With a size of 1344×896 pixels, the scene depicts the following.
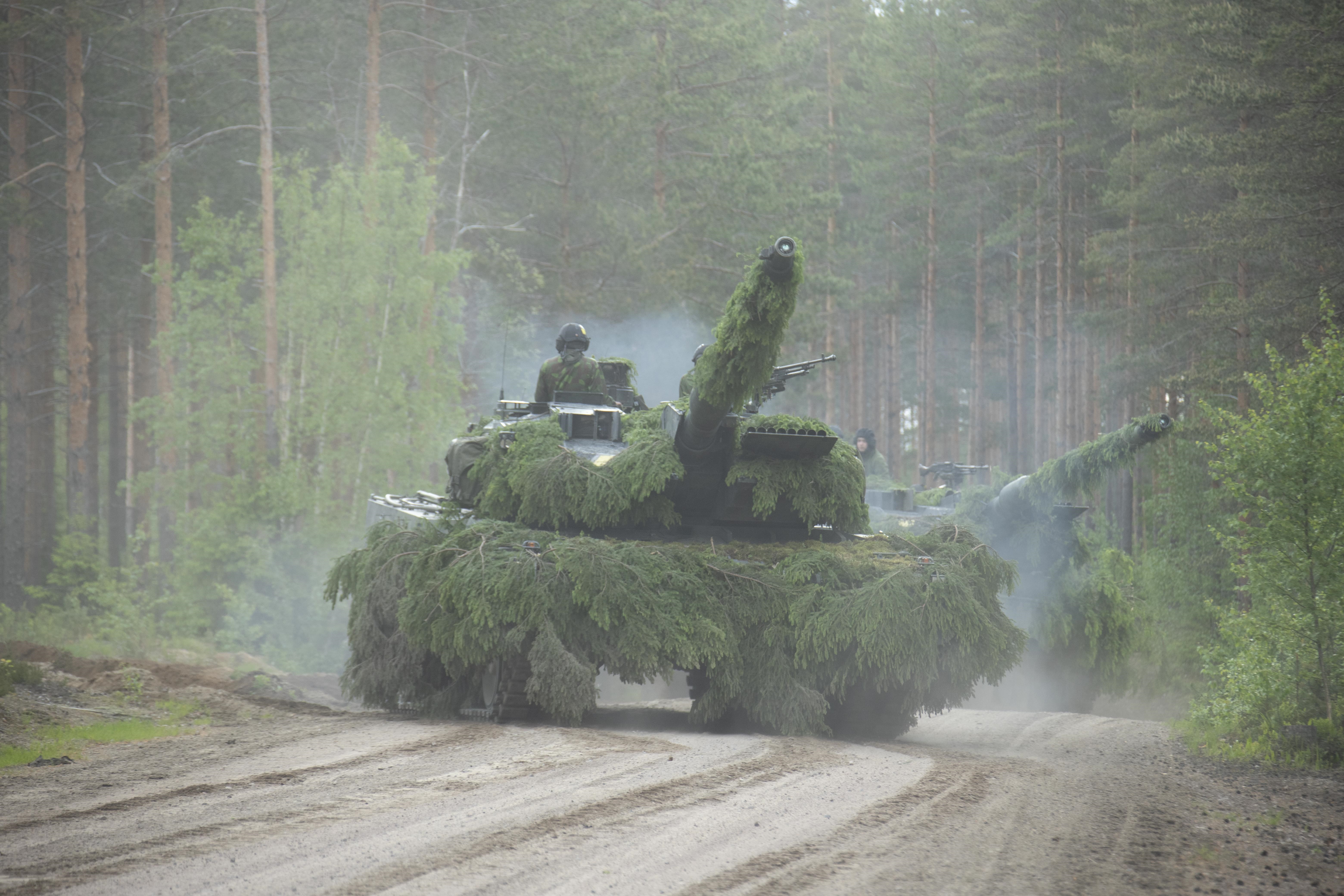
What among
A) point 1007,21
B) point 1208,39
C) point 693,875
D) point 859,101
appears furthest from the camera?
point 859,101

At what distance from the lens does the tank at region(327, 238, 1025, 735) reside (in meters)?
8.71

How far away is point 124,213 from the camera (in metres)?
23.5

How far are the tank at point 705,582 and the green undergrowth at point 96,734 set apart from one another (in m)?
1.34

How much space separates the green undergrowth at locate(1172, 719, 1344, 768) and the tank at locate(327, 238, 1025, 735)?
1.58 m

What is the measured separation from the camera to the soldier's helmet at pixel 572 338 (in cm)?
1202

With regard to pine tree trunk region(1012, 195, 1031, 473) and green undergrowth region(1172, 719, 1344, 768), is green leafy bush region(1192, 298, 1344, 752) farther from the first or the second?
pine tree trunk region(1012, 195, 1031, 473)

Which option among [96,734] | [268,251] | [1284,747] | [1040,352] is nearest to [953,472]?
[1284,747]

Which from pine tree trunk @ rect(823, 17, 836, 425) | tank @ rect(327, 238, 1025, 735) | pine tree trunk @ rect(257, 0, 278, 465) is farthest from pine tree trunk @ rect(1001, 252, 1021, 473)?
tank @ rect(327, 238, 1025, 735)

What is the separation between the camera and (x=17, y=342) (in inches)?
870

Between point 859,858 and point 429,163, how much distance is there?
68.4 ft

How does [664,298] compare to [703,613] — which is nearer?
[703,613]

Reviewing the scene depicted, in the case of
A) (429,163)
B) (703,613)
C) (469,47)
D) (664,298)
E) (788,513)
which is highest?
(469,47)

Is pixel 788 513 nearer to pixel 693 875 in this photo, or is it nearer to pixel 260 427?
pixel 693 875

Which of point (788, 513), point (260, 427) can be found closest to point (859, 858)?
point (788, 513)
